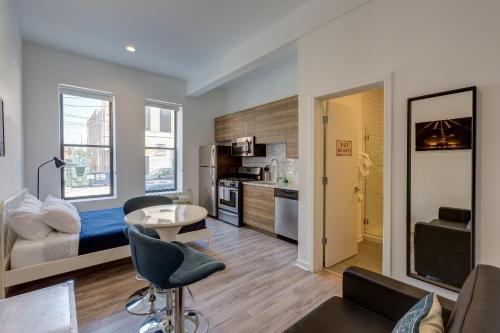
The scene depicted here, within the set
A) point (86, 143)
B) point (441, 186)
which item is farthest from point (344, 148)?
point (86, 143)

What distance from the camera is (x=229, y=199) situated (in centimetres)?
503

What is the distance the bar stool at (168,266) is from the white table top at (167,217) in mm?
144

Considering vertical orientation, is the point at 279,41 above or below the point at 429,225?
above

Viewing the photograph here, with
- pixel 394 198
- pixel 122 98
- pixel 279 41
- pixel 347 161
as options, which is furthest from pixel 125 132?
pixel 394 198

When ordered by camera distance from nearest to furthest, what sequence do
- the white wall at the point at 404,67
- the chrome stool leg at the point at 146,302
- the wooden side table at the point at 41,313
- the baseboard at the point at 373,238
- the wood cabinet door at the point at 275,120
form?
the wooden side table at the point at 41,313 → the white wall at the point at 404,67 → the chrome stool leg at the point at 146,302 → the baseboard at the point at 373,238 → the wood cabinet door at the point at 275,120

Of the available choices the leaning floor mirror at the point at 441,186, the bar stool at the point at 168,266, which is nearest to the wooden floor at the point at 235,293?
the bar stool at the point at 168,266

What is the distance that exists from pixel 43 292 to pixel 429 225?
9.48 feet

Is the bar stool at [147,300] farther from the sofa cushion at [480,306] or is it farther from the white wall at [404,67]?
the sofa cushion at [480,306]

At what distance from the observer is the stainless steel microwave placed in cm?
488

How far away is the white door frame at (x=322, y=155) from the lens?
2.20 m

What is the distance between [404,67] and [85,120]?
194 inches

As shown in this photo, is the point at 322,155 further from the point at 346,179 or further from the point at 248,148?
the point at 248,148

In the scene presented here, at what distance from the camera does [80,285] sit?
258 centimetres

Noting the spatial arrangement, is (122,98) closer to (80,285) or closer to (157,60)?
(157,60)
